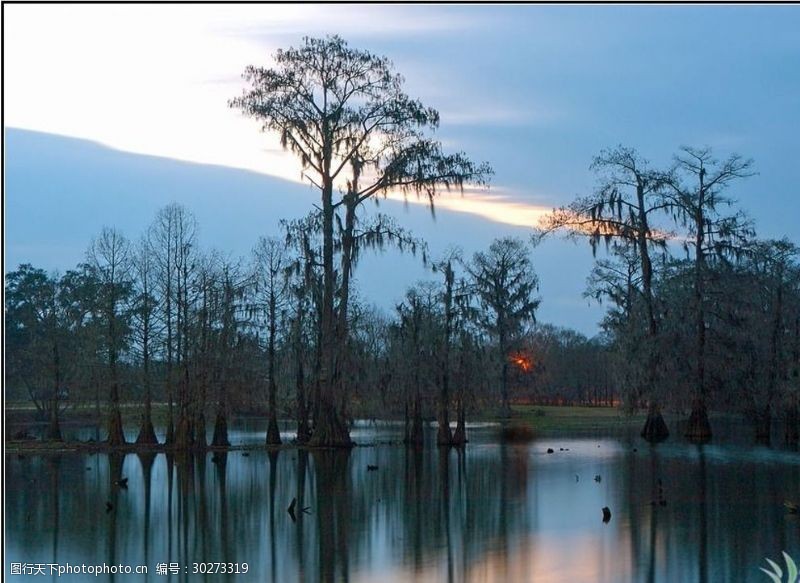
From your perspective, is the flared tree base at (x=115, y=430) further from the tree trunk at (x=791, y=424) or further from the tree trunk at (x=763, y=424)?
the tree trunk at (x=791, y=424)

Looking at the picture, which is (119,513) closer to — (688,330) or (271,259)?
(271,259)

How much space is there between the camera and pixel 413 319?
34781 millimetres

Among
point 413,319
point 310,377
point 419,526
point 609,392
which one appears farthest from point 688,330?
point 609,392

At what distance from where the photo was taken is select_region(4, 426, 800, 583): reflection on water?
44.8 ft

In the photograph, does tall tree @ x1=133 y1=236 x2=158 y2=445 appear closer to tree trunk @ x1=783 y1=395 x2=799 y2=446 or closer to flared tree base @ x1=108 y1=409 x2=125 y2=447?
flared tree base @ x1=108 y1=409 x2=125 y2=447

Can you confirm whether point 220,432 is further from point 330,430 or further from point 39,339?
point 39,339

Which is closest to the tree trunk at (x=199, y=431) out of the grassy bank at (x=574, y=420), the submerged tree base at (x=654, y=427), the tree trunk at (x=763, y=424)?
the submerged tree base at (x=654, y=427)

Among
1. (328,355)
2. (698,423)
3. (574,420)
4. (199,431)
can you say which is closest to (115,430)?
(199,431)

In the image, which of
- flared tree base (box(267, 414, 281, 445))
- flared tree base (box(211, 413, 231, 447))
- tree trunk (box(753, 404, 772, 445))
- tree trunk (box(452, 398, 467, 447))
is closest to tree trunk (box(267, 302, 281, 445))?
flared tree base (box(267, 414, 281, 445))

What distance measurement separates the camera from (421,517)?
1806 centimetres

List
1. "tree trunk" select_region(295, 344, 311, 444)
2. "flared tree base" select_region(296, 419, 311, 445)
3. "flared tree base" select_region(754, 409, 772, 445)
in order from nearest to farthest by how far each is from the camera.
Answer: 1. "tree trunk" select_region(295, 344, 311, 444)
2. "flared tree base" select_region(754, 409, 772, 445)
3. "flared tree base" select_region(296, 419, 311, 445)

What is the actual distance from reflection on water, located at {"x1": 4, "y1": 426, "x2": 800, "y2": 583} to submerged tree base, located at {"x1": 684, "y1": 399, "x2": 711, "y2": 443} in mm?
8022

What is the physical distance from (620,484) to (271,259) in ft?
61.7

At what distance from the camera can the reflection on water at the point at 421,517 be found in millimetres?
13648
